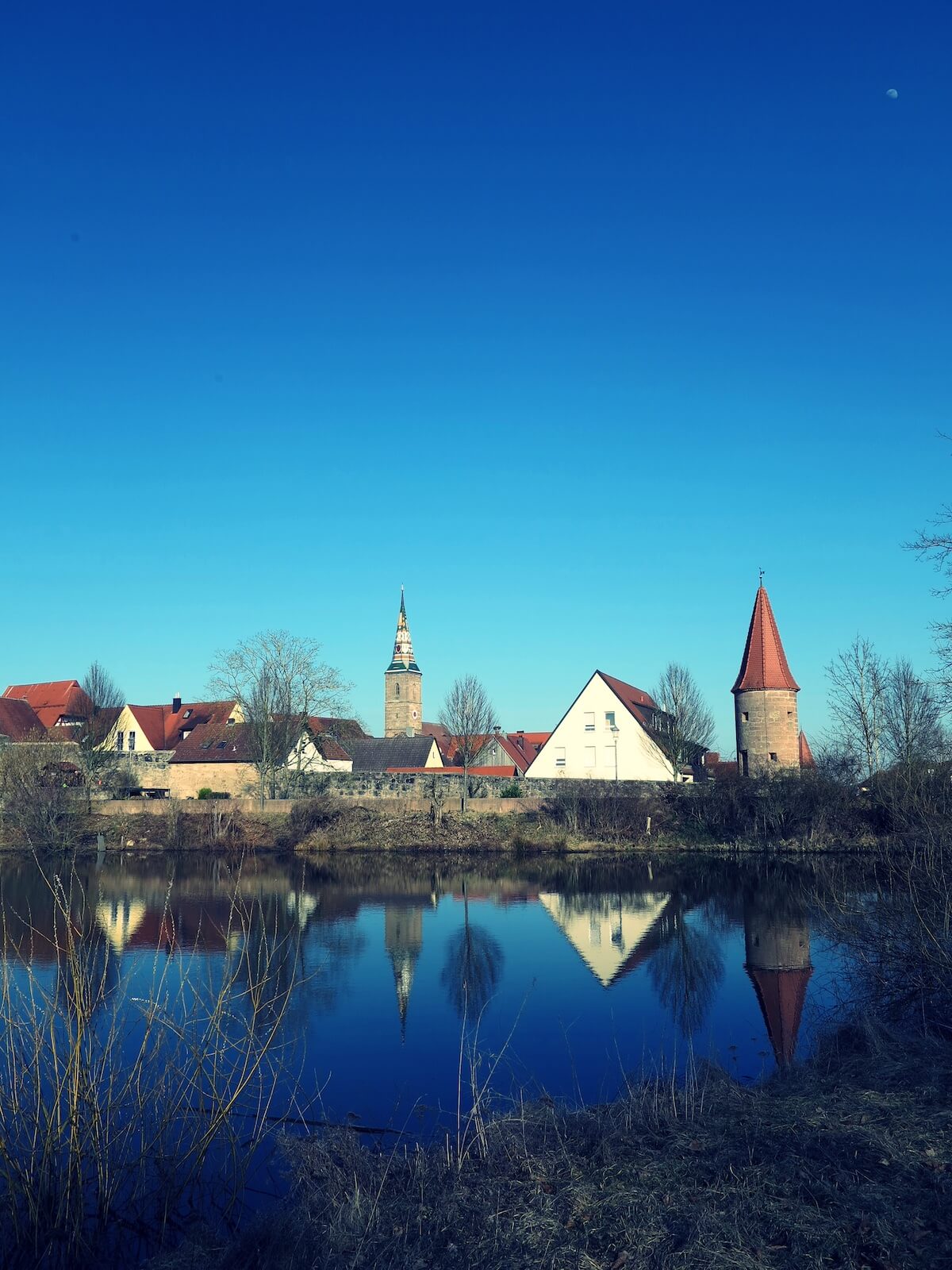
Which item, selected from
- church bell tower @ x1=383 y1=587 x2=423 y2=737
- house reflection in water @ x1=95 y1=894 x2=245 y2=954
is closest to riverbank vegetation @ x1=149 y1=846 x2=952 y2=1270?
house reflection in water @ x1=95 y1=894 x2=245 y2=954

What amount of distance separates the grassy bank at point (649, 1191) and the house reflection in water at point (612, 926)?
789 centimetres

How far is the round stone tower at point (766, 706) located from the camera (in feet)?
148

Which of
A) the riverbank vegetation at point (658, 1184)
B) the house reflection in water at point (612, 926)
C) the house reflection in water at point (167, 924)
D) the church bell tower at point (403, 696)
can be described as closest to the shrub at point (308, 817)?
the house reflection in water at point (167, 924)

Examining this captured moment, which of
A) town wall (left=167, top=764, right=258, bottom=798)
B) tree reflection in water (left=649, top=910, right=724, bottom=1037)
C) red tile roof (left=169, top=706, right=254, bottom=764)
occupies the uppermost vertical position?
red tile roof (left=169, top=706, right=254, bottom=764)

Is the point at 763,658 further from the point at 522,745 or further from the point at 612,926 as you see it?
the point at 522,745

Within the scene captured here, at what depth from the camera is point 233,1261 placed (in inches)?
247

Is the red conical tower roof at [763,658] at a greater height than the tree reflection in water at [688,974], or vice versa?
the red conical tower roof at [763,658]

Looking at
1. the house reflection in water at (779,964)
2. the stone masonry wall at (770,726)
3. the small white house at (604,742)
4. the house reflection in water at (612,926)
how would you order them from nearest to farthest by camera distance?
the house reflection in water at (779,964), the house reflection in water at (612,926), the stone masonry wall at (770,726), the small white house at (604,742)

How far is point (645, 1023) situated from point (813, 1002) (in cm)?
256

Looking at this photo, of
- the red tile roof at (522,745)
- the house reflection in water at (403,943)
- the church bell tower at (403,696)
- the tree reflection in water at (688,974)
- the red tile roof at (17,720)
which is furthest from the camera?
the church bell tower at (403,696)

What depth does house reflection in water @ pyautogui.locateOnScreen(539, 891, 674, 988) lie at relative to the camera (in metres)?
17.7

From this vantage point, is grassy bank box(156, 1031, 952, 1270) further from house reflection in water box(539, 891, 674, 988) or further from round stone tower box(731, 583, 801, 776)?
round stone tower box(731, 583, 801, 776)

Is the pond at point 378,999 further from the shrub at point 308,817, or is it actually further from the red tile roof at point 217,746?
the red tile roof at point 217,746

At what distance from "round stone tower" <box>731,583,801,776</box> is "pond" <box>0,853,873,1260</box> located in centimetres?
1508
